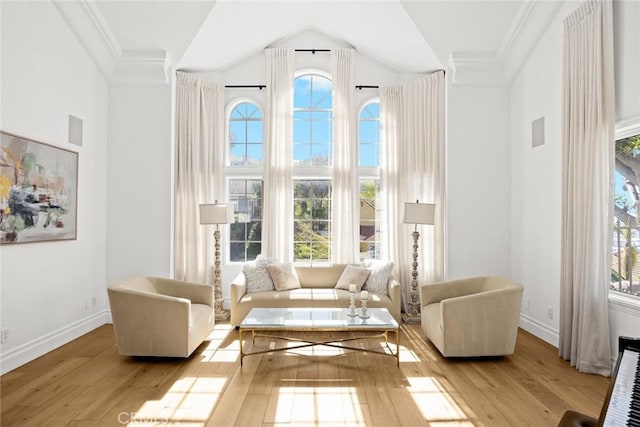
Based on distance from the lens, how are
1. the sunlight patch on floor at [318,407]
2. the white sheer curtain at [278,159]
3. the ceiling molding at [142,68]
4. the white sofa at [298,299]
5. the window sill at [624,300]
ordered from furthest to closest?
1. the white sheer curtain at [278,159]
2. the ceiling molding at [142,68]
3. the white sofa at [298,299]
4. the window sill at [624,300]
5. the sunlight patch on floor at [318,407]

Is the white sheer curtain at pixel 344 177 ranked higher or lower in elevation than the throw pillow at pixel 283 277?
higher

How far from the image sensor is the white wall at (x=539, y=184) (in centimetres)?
427

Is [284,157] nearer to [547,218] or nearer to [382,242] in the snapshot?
[382,242]

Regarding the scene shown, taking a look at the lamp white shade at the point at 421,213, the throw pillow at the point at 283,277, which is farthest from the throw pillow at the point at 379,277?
the throw pillow at the point at 283,277

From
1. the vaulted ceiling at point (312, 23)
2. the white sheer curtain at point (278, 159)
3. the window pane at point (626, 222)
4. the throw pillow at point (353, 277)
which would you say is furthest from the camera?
the white sheer curtain at point (278, 159)

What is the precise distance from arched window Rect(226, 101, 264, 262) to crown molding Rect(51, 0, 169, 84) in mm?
1318

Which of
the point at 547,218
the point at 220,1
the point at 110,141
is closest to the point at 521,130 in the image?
the point at 547,218

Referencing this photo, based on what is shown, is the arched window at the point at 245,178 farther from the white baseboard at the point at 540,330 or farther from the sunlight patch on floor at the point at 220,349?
the white baseboard at the point at 540,330

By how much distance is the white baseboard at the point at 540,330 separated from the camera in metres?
4.23

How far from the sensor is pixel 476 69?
5270 mm

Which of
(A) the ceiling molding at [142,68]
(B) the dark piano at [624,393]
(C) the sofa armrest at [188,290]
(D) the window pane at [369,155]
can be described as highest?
(A) the ceiling molding at [142,68]

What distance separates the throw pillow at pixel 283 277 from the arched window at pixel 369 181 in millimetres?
1303

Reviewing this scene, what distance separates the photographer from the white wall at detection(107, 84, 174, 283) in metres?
5.30

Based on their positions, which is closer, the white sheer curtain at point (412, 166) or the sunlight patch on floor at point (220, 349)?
the sunlight patch on floor at point (220, 349)
